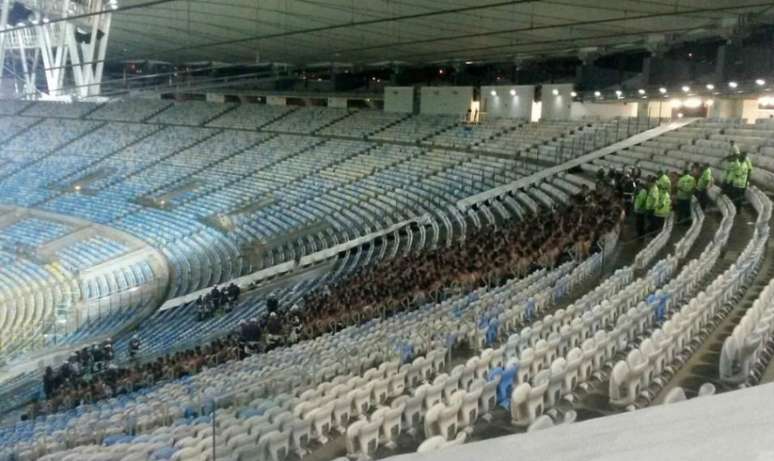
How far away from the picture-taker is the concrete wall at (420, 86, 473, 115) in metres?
33.2

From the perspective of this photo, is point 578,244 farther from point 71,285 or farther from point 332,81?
point 332,81

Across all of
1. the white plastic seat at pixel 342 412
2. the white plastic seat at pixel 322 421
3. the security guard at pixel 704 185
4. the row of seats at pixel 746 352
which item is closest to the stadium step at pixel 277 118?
the security guard at pixel 704 185

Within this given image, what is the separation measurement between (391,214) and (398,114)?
1445cm

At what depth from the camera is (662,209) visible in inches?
451

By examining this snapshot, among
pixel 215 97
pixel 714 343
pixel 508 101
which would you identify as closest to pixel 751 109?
pixel 508 101

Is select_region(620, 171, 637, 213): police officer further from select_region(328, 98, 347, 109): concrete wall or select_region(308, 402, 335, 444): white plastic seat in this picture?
select_region(328, 98, 347, 109): concrete wall

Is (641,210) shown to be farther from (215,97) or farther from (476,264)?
(215,97)

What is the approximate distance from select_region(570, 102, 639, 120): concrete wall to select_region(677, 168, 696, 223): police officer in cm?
1756

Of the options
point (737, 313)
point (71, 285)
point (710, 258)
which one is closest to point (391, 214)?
point (71, 285)

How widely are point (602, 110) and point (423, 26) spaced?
465 inches

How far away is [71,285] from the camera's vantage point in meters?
21.4

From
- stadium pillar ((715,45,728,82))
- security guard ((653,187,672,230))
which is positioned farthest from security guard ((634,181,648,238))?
stadium pillar ((715,45,728,82))

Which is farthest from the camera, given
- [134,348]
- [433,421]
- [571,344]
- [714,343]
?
[134,348]

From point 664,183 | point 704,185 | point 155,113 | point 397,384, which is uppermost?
point 155,113
